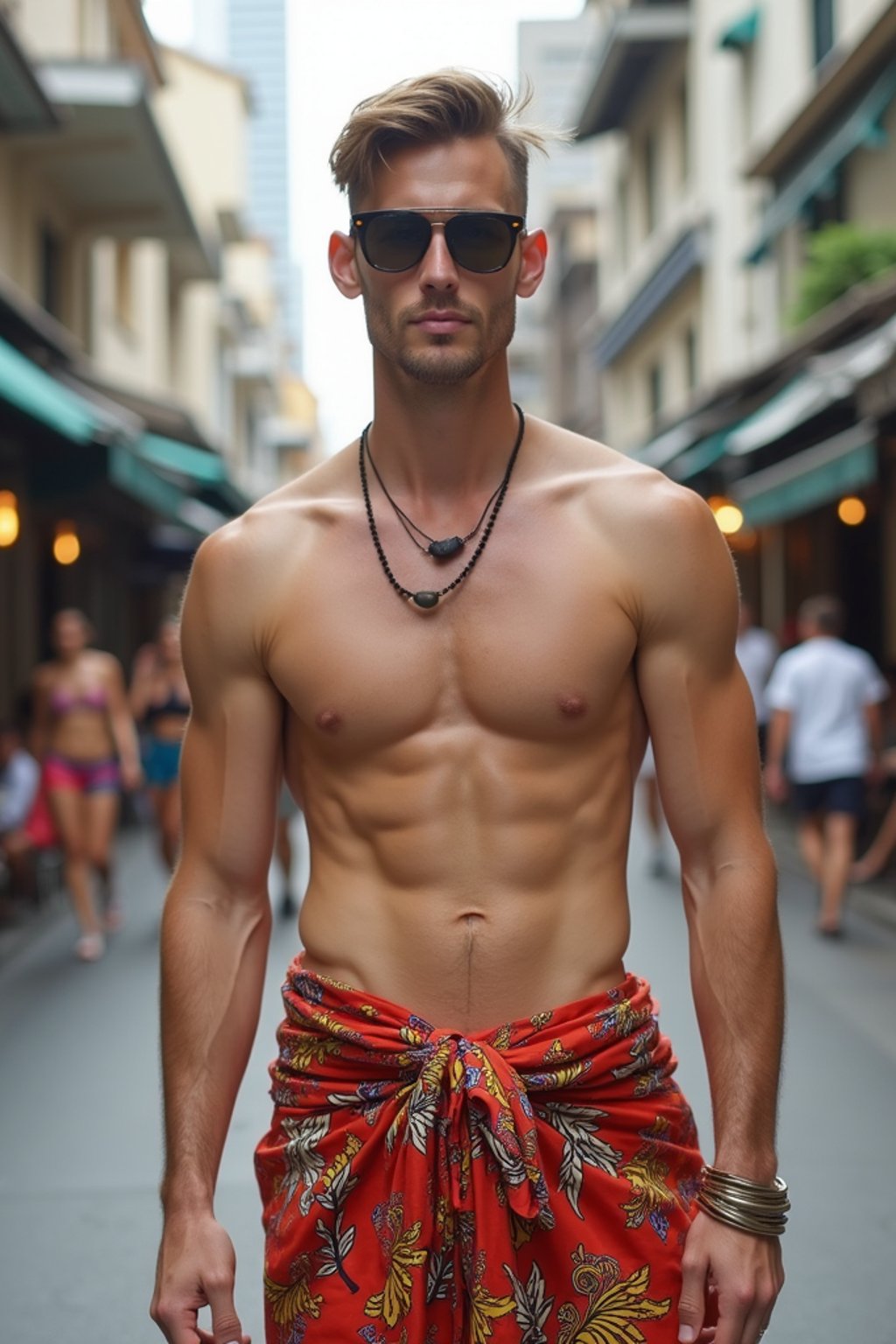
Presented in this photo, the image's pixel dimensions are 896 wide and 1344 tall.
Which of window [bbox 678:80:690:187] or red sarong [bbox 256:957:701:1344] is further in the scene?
window [bbox 678:80:690:187]

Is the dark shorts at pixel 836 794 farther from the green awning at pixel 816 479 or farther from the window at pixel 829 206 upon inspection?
the window at pixel 829 206

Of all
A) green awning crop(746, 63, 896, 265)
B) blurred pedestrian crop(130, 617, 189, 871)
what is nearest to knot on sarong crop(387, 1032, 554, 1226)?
blurred pedestrian crop(130, 617, 189, 871)

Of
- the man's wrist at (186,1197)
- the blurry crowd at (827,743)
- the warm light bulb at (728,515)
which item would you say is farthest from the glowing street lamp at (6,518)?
the man's wrist at (186,1197)

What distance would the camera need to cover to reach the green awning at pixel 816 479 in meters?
10.5

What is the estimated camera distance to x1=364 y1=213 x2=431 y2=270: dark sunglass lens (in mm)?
2451

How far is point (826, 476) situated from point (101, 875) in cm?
514

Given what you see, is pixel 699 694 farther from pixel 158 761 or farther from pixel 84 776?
pixel 158 761

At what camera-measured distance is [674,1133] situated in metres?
2.41

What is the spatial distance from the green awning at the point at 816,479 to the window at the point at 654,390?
15742 mm

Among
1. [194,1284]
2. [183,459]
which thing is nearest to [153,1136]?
[194,1284]

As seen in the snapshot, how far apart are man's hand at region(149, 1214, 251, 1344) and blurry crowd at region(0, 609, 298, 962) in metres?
7.32

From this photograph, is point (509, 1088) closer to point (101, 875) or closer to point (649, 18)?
point (101, 875)

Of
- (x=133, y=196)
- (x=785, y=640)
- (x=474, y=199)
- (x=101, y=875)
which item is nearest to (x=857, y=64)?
(x=785, y=640)

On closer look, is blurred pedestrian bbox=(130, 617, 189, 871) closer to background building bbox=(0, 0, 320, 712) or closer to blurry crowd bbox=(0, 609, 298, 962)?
blurry crowd bbox=(0, 609, 298, 962)
